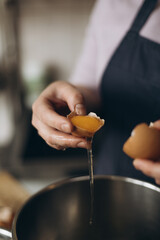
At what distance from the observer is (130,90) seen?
776mm

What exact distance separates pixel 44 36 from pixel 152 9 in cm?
122

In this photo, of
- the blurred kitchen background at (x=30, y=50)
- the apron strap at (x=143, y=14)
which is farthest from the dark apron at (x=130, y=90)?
the blurred kitchen background at (x=30, y=50)

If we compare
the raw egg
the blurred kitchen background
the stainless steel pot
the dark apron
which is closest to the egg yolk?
the raw egg

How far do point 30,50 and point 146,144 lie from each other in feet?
4.89

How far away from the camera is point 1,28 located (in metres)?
1.69

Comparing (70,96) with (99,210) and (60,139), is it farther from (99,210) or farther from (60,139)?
(99,210)

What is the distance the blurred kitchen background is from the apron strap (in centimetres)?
98

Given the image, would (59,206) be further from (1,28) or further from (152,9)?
(1,28)

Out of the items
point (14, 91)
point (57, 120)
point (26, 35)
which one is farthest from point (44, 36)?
point (57, 120)

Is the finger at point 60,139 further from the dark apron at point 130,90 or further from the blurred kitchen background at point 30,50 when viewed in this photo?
the blurred kitchen background at point 30,50

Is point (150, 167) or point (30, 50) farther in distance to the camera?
point (30, 50)

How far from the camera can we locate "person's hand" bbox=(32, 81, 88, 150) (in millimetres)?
519

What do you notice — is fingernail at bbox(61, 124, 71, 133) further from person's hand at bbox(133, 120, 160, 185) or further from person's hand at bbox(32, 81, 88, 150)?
person's hand at bbox(133, 120, 160, 185)

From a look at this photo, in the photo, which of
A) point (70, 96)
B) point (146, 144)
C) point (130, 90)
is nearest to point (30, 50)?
point (130, 90)
